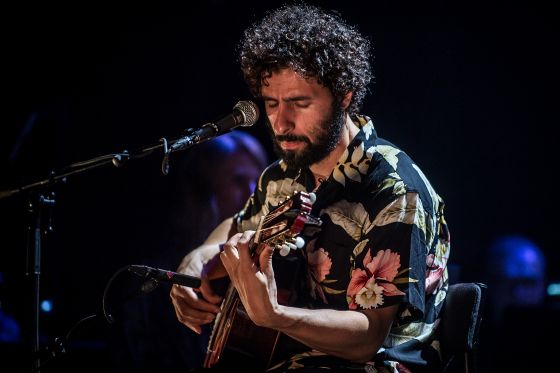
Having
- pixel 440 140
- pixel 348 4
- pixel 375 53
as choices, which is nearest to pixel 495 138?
pixel 440 140

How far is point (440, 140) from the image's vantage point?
4.86 m

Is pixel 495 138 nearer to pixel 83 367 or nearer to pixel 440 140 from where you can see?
pixel 440 140

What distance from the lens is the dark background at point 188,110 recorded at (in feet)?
15.5

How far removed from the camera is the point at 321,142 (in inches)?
105

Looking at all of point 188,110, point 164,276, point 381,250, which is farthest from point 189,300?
point 188,110

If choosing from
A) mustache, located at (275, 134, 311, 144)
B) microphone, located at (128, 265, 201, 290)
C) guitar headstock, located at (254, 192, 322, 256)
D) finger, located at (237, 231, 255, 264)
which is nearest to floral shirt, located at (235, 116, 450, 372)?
mustache, located at (275, 134, 311, 144)

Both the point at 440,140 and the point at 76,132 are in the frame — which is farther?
the point at 76,132

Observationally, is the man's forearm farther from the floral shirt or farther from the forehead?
the forehead

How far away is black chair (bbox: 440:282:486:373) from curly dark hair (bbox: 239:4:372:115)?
949 mm

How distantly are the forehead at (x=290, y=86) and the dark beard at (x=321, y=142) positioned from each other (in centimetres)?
11

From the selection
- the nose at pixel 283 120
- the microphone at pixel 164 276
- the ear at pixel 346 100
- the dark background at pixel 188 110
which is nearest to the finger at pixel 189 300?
the microphone at pixel 164 276

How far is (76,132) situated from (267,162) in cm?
169

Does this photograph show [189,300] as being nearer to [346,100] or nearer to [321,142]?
→ [321,142]

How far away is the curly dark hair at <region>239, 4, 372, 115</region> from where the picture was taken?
2.74 m
